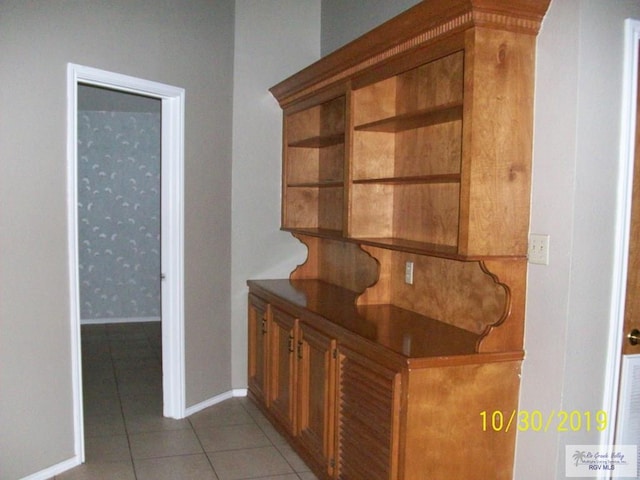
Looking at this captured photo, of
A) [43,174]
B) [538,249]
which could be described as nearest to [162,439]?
[43,174]

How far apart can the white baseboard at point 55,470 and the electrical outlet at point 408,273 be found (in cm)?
196

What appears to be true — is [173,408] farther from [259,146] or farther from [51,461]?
[259,146]

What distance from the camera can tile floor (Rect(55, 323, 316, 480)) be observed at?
2.92 meters

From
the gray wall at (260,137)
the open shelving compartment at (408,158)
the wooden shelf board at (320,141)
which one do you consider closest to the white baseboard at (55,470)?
the gray wall at (260,137)

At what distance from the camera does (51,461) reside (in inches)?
113

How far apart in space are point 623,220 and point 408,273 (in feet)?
3.58

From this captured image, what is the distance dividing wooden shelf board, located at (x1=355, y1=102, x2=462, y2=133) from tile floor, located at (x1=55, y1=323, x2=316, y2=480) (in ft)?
5.86

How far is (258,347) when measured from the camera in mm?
3777

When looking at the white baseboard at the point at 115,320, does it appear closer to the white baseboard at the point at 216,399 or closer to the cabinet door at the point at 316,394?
the white baseboard at the point at 216,399

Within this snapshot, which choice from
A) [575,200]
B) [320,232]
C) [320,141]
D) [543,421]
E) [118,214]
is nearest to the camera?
[575,200]

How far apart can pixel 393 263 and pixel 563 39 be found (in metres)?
1.39

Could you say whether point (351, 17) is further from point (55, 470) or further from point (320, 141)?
point (55, 470)

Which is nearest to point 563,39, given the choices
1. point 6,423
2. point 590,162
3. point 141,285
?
point 590,162

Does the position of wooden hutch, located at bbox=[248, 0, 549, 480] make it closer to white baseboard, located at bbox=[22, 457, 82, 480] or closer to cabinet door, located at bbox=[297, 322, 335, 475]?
cabinet door, located at bbox=[297, 322, 335, 475]
